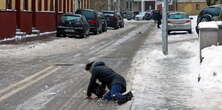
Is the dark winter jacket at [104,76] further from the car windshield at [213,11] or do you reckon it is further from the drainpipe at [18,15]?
the drainpipe at [18,15]

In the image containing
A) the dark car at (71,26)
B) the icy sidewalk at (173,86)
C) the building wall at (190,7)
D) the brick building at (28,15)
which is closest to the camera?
the icy sidewalk at (173,86)

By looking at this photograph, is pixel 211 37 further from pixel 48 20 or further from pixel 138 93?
pixel 48 20

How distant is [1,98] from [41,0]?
30.6 m

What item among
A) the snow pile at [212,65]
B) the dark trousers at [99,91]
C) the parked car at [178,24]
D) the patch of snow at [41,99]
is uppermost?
the parked car at [178,24]

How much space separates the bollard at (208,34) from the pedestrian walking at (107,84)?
505 cm

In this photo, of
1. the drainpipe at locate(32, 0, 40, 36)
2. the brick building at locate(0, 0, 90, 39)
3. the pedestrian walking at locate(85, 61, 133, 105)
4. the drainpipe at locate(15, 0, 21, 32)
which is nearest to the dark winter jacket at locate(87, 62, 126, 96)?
the pedestrian walking at locate(85, 61, 133, 105)

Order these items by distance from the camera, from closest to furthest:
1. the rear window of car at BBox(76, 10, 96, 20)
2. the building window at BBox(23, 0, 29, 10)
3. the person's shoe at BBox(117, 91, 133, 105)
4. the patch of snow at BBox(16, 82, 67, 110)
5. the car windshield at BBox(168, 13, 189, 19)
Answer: the patch of snow at BBox(16, 82, 67, 110)
the person's shoe at BBox(117, 91, 133, 105)
the building window at BBox(23, 0, 29, 10)
the car windshield at BBox(168, 13, 189, 19)
the rear window of car at BBox(76, 10, 96, 20)

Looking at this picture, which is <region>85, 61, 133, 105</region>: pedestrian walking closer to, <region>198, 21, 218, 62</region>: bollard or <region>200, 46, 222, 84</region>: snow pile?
<region>200, 46, 222, 84</region>: snow pile

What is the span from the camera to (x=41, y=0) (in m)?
41.1

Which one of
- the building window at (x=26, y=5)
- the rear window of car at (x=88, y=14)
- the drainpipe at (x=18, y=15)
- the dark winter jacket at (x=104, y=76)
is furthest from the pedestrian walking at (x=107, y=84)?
the rear window of car at (x=88, y=14)

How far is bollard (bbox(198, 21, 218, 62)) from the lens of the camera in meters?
15.3

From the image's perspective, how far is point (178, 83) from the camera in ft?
42.8

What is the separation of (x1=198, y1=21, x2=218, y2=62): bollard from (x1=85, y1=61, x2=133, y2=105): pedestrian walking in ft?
16.6

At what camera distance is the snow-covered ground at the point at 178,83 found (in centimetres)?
1031
